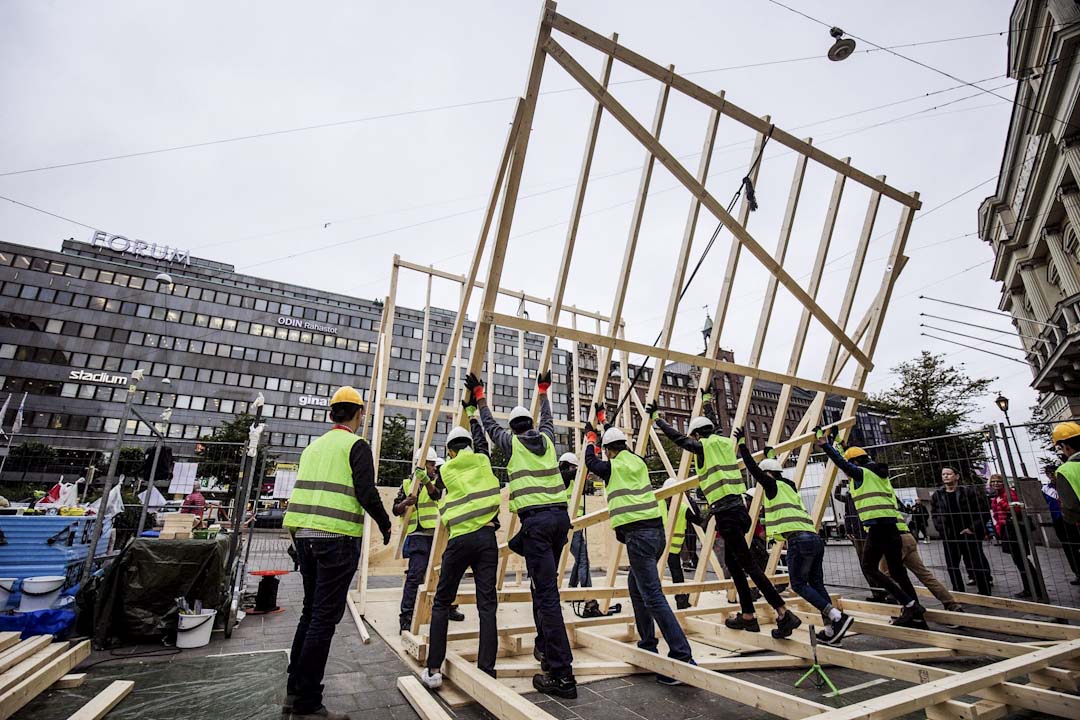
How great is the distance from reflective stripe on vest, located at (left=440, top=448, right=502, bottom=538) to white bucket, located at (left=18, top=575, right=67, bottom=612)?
4.47m

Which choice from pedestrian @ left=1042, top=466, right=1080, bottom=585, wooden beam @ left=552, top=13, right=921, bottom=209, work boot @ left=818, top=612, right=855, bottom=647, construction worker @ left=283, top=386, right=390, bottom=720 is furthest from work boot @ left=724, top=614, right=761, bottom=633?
wooden beam @ left=552, top=13, right=921, bottom=209

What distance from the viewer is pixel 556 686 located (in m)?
3.91

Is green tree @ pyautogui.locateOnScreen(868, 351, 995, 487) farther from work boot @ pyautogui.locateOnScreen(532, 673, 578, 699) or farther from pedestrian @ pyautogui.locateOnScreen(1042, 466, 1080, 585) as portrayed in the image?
work boot @ pyautogui.locateOnScreen(532, 673, 578, 699)

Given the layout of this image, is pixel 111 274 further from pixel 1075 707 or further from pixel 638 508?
pixel 1075 707

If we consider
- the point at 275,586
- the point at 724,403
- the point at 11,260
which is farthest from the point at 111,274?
the point at 724,403

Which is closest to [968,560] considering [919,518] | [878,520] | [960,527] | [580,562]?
[960,527]

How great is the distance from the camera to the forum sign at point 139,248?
43.8 metres

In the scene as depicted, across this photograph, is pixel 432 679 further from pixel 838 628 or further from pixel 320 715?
pixel 838 628

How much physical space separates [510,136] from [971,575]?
885 centimetres

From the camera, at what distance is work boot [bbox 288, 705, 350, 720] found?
341 cm

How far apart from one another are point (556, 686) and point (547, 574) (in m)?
0.81

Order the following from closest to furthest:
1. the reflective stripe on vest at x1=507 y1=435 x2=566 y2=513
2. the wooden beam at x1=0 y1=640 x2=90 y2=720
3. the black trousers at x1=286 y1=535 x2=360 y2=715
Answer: the wooden beam at x1=0 y1=640 x2=90 y2=720 < the black trousers at x1=286 y1=535 x2=360 y2=715 < the reflective stripe on vest at x1=507 y1=435 x2=566 y2=513

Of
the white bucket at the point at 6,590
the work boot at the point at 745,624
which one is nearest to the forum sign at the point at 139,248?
the white bucket at the point at 6,590

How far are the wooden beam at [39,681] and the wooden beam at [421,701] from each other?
99.9 inches
